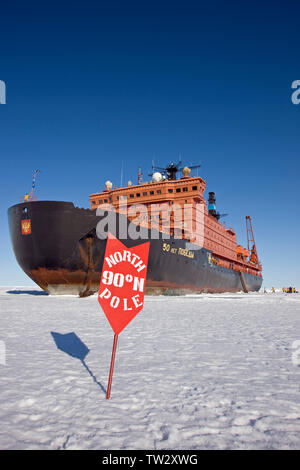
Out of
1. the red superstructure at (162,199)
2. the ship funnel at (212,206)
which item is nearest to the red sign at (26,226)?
the red superstructure at (162,199)

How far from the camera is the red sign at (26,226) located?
1520cm

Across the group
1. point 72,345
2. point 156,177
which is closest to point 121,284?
point 72,345

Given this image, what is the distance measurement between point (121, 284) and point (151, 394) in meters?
1.14

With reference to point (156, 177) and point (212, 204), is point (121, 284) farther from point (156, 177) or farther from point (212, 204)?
point (212, 204)

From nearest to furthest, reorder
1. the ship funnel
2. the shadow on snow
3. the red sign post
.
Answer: the red sign post → the shadow on snow → the ship funnel

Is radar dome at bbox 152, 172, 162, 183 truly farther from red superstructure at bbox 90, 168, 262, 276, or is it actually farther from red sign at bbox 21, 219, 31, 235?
red sign at bbox 21, 219, 31, 235

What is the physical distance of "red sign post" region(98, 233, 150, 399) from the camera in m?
3.05

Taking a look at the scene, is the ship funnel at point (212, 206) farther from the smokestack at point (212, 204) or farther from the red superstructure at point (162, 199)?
the red superstructure at point (162, 199)

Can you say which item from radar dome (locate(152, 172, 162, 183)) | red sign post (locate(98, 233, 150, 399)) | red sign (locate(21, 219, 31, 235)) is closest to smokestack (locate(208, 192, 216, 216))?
radar dome (locate(152, 172, 162, 183))

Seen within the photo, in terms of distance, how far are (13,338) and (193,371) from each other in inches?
140

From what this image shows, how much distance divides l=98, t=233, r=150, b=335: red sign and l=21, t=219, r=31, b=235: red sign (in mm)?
13570

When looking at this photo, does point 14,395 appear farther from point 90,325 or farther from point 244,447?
point 90,325

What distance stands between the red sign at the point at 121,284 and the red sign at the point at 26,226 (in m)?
13.6

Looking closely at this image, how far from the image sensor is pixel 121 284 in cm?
310
